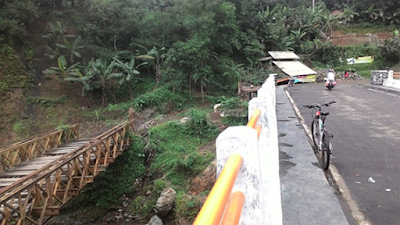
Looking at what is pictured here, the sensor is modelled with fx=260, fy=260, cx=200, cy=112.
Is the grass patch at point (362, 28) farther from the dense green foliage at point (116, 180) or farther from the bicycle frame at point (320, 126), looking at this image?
the bicycle frame at point (320, 126)

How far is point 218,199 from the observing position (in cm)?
86

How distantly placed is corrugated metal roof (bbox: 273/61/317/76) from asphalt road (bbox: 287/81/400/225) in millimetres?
15627

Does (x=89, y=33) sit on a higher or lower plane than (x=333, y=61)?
higher

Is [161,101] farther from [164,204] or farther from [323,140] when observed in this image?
[323,140]

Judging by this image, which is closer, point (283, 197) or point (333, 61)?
point (283, 197)

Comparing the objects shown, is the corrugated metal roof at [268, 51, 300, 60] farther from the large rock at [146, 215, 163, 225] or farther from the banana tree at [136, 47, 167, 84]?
the large rock at [146, 215, 163, 225]

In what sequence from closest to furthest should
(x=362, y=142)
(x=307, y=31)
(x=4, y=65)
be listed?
(x=362, y=142) < (x=4, y=65) < (x=307, y=31)

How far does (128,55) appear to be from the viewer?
69.3 ft

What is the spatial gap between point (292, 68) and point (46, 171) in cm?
2232

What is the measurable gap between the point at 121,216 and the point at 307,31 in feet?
104

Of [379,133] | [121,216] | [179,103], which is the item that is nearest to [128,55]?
[179,103]

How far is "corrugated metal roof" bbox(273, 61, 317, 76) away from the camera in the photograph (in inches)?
908

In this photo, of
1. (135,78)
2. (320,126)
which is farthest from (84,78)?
(320,126)

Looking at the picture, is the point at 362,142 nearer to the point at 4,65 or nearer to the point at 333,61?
the point at 4,65
